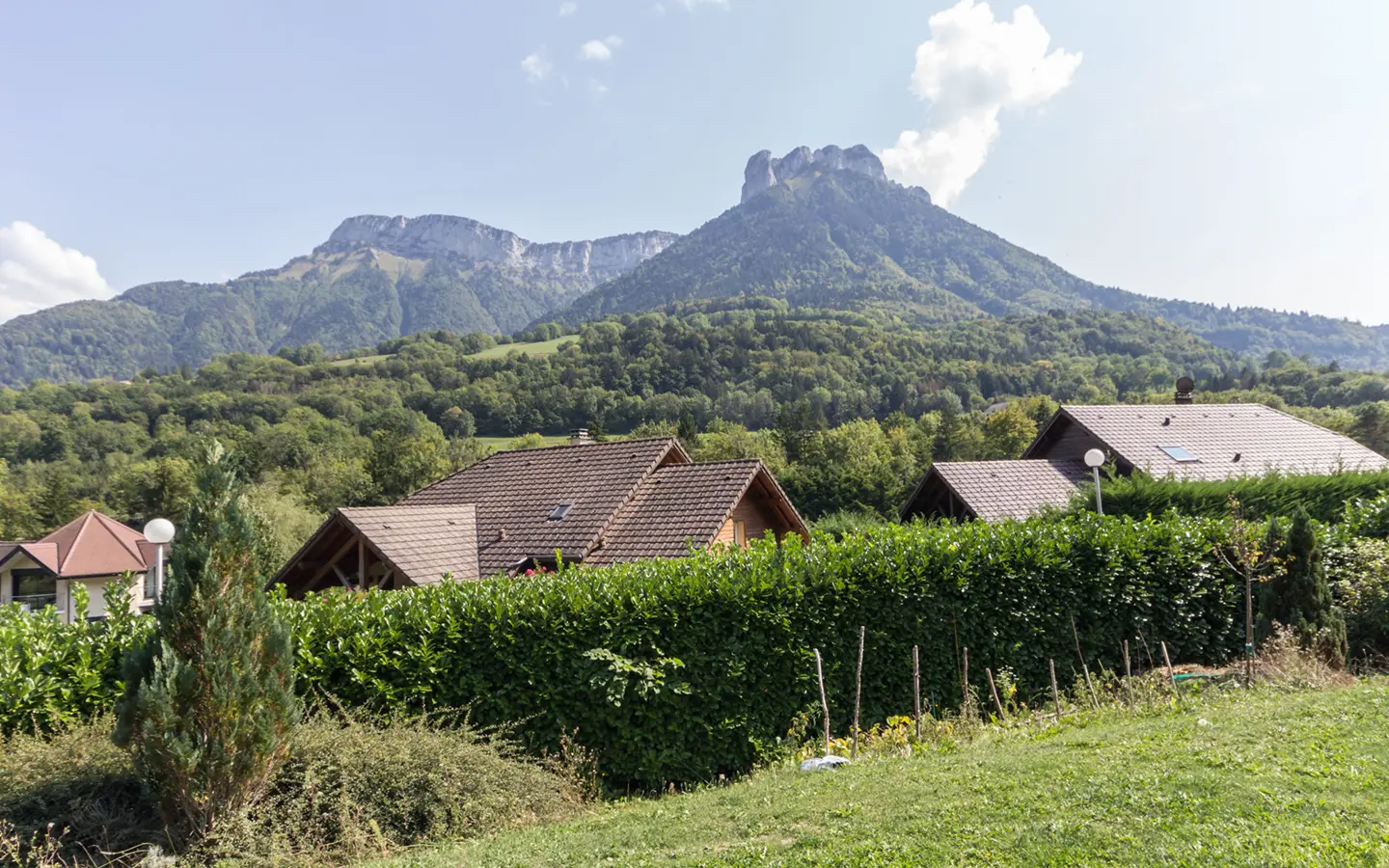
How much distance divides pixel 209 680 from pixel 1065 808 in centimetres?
717

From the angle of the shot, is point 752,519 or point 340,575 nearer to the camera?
point 340,575

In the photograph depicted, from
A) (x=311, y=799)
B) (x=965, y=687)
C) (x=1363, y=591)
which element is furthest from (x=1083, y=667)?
(x=311, y=799)

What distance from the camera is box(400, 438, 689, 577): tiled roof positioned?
18.7 m

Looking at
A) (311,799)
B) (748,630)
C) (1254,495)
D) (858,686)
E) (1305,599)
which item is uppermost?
(1254,495)

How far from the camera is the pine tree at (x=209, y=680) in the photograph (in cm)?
632

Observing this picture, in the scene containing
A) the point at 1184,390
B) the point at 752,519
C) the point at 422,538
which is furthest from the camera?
the point at 1184,390

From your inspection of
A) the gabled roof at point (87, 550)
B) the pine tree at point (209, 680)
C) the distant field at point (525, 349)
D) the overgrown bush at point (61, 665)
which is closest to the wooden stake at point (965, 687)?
the pine tree at point (209, 680)

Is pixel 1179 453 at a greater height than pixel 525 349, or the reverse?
pixel 525 349

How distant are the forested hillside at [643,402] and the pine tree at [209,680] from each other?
111 feet

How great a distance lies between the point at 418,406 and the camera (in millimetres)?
90375

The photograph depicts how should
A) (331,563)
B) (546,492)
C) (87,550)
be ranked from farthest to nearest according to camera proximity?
(87,550)
(546,492)
(331,563)

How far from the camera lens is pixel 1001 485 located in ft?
80.7

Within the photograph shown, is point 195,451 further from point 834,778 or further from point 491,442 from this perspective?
point 491,442

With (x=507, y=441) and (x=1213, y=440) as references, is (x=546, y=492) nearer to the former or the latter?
(x=1213, y=440)
